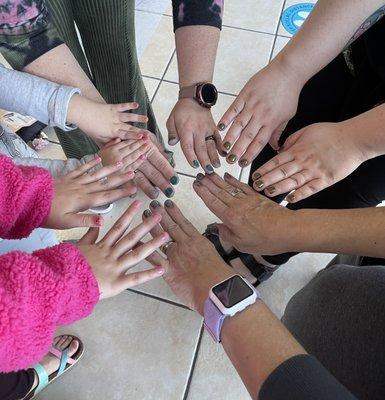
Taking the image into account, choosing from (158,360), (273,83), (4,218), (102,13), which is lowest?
(158,360)

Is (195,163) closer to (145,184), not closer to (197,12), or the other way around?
(145,184)

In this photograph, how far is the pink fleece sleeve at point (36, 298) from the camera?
48 cm

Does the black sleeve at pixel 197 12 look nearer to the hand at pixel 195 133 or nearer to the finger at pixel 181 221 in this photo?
the hand at pixel 195 133

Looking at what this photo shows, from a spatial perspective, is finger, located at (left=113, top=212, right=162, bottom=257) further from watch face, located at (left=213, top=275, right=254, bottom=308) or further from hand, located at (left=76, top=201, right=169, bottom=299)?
watch face, located at (left=213, top=275, right=254, bottom=308)

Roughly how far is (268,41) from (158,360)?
50.9 inches

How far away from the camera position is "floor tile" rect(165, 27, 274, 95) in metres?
1.50

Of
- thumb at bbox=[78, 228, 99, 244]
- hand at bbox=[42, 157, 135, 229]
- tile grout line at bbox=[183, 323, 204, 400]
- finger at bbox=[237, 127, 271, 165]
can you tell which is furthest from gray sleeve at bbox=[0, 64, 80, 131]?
tile grout line at bbox=[183, 323, 204, 400]

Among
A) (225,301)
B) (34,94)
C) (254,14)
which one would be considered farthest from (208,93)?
(254,14)

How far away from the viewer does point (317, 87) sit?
0.79m

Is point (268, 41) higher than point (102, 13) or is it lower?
lower

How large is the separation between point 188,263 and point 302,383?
31cm

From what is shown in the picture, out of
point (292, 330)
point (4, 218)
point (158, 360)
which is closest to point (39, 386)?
point (158, 360)

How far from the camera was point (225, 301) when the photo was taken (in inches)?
23.9

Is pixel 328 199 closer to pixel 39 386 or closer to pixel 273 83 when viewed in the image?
pixel 273 83
